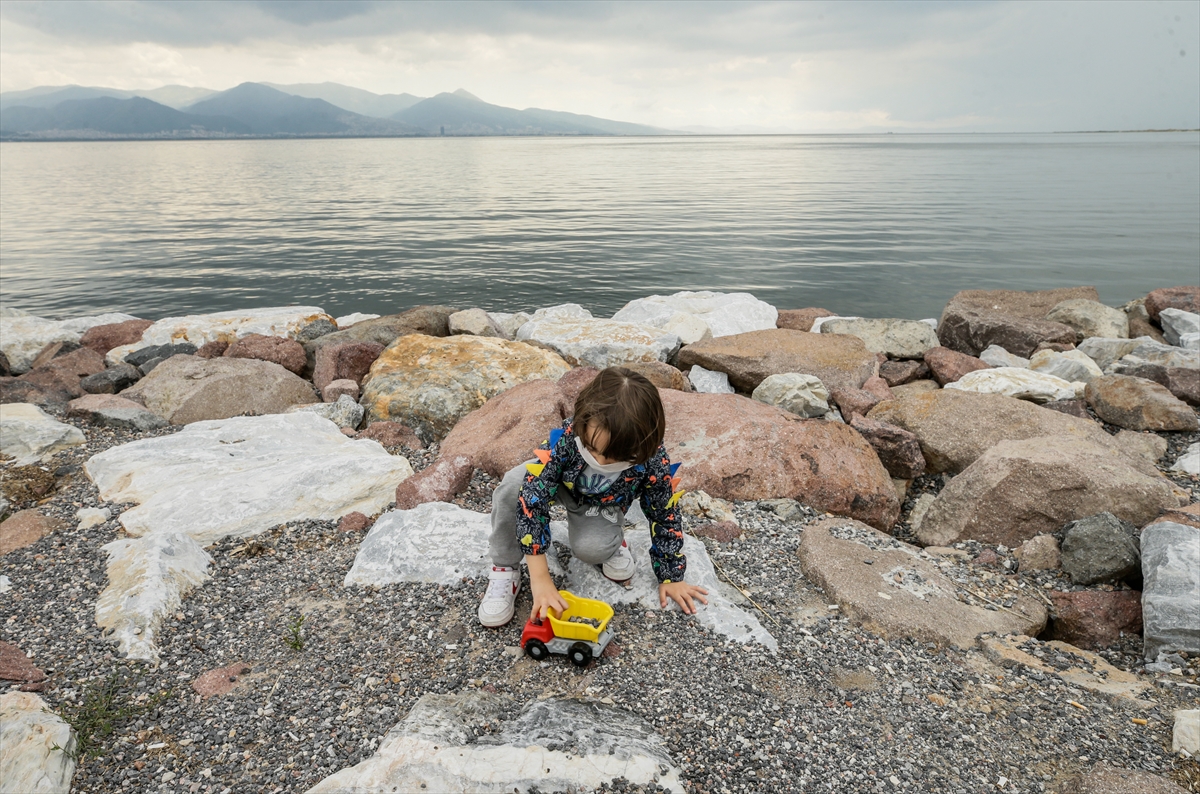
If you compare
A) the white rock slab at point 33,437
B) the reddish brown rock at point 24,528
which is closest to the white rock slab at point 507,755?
the reddish brown rock at point 24,528

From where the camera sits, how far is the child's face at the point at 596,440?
10.9ft

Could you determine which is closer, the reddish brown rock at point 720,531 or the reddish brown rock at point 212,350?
the reddish brown rock at point 720,531

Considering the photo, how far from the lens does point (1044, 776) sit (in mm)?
2803

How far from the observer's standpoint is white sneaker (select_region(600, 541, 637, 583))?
4027 mm

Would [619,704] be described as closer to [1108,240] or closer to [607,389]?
[607,389]

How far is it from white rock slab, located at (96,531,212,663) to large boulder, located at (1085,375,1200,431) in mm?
8618

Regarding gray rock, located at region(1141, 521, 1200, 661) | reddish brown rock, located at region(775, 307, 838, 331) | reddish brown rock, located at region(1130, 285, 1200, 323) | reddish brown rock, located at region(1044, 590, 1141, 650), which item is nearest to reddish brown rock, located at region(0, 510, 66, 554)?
reddish brown rock, located at region(1044, 590, 1141, 650)

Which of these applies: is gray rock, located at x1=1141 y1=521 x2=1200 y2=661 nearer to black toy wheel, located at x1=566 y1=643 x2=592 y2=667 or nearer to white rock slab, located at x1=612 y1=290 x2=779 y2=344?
black toy wheel, located at x1=566 y1=643 x2=592 y2=667

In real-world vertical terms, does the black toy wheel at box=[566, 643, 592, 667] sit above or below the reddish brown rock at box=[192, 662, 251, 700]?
above

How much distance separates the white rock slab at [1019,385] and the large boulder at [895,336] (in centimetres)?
228

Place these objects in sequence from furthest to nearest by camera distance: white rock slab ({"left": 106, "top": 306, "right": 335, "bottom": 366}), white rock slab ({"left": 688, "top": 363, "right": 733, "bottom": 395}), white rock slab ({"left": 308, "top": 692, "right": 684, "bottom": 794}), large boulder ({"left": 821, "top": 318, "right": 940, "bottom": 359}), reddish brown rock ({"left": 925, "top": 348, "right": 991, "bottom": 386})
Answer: white rock slab ({"left": 106, "top": 306, "right": 335, "bottom": 366}) → large boulder ({"left": 821, "top": 318, "right": 940, "bottom": 359}) → reddish brown rock ({"left": 925, "top": 348, "right": 991, "bottom": 386}) → white rock slab ({"left": 688, "top": 363, "right": 733, "bottom": 395}) → white rock slab ({"left": 308, "top": 692, "right": 684, "bottom": 794})

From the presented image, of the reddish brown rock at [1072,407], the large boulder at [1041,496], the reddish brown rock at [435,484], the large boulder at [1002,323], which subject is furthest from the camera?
the large boulder at [1002,323]

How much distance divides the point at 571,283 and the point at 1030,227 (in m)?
20.2

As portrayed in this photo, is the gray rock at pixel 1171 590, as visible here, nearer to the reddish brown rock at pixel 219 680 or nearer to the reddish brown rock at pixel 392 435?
the reddish brown rock at pixel 219 680
